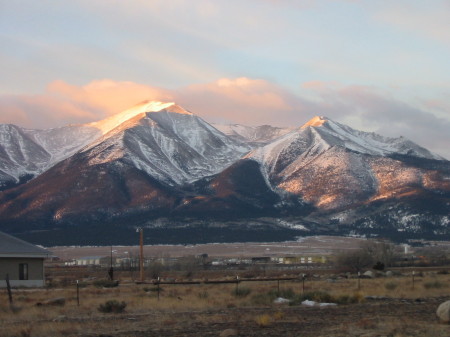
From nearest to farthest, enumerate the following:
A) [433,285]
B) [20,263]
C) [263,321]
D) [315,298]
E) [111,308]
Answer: [263,321] < [111,308] < [315,298] < [433,285] < [20,263]

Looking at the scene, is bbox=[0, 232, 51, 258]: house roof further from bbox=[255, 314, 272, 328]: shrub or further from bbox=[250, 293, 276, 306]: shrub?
bbox=[255, 314, 272, 328]: shrub

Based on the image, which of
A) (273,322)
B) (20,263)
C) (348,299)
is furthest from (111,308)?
(20,263)

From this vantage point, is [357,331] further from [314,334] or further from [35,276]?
[35,276]

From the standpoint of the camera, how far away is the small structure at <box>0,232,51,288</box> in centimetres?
→ 5512

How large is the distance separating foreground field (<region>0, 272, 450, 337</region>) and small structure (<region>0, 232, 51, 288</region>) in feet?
35.4

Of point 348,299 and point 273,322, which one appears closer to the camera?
point 273,322

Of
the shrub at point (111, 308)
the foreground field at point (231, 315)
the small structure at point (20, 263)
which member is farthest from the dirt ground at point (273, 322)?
the small structure at point (20, 263)

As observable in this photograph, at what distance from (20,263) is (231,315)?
27623 mm

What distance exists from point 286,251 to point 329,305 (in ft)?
441

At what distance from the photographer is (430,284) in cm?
4869

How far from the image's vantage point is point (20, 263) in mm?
56188

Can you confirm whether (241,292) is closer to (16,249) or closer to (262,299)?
(262,299)

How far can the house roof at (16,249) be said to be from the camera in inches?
2160

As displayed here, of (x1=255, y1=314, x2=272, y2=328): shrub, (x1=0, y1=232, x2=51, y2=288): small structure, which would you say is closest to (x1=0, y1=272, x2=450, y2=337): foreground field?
(x1=255, y1=314, x2=272, y2=328): shrub
